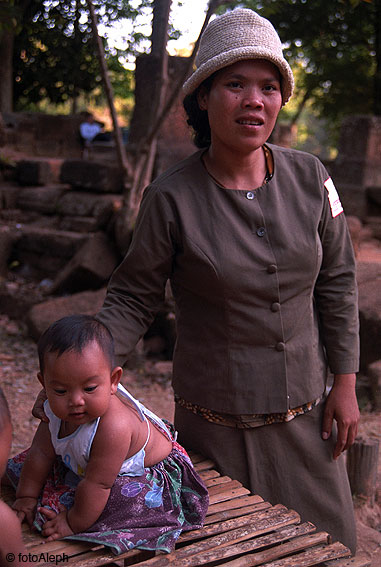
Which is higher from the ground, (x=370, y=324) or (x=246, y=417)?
(x=246, y=417)

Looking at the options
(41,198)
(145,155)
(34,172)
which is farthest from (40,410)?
(34,172)

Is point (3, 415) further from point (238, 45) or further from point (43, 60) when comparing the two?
point (43, 60)

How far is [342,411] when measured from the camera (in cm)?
215

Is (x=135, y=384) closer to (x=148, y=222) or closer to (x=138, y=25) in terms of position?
(x=138, y=25)

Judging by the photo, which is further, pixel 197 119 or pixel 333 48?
pixel 333 48

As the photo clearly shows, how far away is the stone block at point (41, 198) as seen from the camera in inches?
313

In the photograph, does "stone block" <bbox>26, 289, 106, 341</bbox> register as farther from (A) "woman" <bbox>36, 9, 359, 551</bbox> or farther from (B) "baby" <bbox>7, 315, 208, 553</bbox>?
(B) "baby" <bbox>7, 315, 208, 553</bbox>

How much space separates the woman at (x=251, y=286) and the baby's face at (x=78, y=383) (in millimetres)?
341

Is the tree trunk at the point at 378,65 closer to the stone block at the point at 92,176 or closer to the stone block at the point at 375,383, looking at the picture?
the stone block at the point at 92,176

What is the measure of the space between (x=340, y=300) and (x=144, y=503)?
3.03 feet

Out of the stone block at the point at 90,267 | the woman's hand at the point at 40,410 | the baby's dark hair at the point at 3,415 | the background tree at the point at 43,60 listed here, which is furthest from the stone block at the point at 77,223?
the baby's dark hair at the point at 3,415

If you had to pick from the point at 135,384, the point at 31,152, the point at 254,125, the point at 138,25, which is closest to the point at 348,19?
the point at 31,152

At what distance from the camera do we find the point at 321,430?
2180 mm

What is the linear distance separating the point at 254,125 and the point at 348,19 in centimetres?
1274
